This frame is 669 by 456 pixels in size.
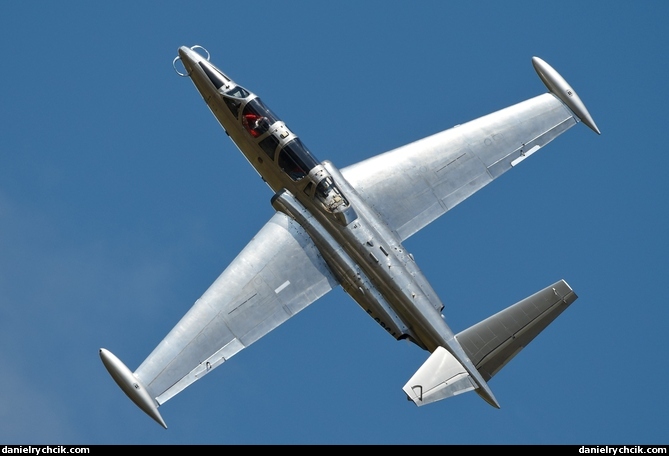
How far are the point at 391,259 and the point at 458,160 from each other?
484cm

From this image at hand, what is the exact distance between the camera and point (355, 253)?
141ft

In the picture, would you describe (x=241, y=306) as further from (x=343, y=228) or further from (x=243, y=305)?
(x=343, y=228)

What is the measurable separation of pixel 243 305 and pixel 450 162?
7806 mm

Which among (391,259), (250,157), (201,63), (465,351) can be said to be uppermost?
(201,63)

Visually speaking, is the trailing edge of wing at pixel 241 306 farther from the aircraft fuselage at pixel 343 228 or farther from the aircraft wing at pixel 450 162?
the aircraft wing at pixel 450 162

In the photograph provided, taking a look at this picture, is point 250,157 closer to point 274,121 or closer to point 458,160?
point 274,121

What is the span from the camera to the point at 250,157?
4609 cm

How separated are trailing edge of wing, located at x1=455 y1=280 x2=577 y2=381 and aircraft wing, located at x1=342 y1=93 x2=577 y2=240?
4353 millimetres

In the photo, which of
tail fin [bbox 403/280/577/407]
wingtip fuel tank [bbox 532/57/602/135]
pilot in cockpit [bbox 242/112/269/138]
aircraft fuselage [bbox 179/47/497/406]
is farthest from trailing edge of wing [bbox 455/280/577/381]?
pilot in cockpit [bbox 242/112/269/138]

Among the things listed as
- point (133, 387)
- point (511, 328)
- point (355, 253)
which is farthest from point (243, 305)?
point (511, 328)

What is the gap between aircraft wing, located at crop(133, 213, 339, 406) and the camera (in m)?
42.2

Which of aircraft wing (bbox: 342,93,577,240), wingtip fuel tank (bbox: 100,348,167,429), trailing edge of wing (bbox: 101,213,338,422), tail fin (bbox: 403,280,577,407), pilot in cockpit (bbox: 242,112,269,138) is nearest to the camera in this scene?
tail fin (bbox: 403,280,577,407)

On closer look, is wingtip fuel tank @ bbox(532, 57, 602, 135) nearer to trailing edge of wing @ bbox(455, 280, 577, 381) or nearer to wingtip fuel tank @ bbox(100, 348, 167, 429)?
trailing edge of wing @ bbox(455, 280, 577, 381)

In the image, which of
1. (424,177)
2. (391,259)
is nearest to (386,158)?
(424,177)
